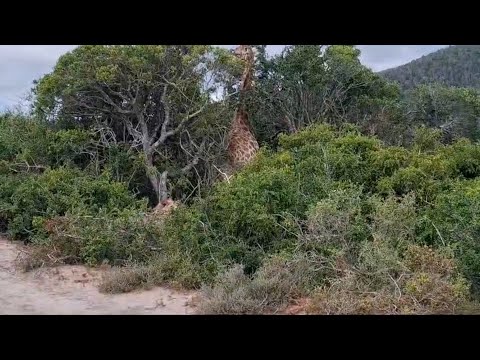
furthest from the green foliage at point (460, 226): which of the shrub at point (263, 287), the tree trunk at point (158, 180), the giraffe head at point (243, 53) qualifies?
the giraffe head at point (243, 53)

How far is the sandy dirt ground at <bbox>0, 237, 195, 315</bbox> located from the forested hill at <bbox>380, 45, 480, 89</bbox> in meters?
16.8

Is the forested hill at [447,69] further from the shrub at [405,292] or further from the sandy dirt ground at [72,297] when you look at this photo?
the sandy dirt ground at [72,297]

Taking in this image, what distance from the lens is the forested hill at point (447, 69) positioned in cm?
2101

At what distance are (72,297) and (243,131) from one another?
5.25m

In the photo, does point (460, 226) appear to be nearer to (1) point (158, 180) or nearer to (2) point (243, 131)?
(1) point (158, 180)

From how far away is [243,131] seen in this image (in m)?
9.67

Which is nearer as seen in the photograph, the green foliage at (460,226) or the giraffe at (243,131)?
the green foliage at (460,226)

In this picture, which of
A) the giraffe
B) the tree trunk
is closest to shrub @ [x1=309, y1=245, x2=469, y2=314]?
the tree trunk

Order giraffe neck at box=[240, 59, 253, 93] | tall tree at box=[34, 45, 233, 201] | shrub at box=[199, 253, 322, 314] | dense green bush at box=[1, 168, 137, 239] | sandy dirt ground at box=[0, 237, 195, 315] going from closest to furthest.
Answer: shrub at box=[199, 253, 322, 314], sandy dirt ground at box=[0, 237, 195, 315], dense green bush at box=[1, 168, 137, 239], tall tree at box=[34, 45, 233, 201], giraffe neck at box=[240, 59, 253, 93]

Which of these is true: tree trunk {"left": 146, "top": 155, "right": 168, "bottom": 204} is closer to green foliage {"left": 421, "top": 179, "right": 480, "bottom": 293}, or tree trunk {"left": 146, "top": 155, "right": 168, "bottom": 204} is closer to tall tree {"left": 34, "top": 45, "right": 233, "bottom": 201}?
tall tree {"left": 34, "top": 45, "right": 233, "bottom": 201}

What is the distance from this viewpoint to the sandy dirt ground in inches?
183

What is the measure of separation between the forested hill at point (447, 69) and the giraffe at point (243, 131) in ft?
37.7
